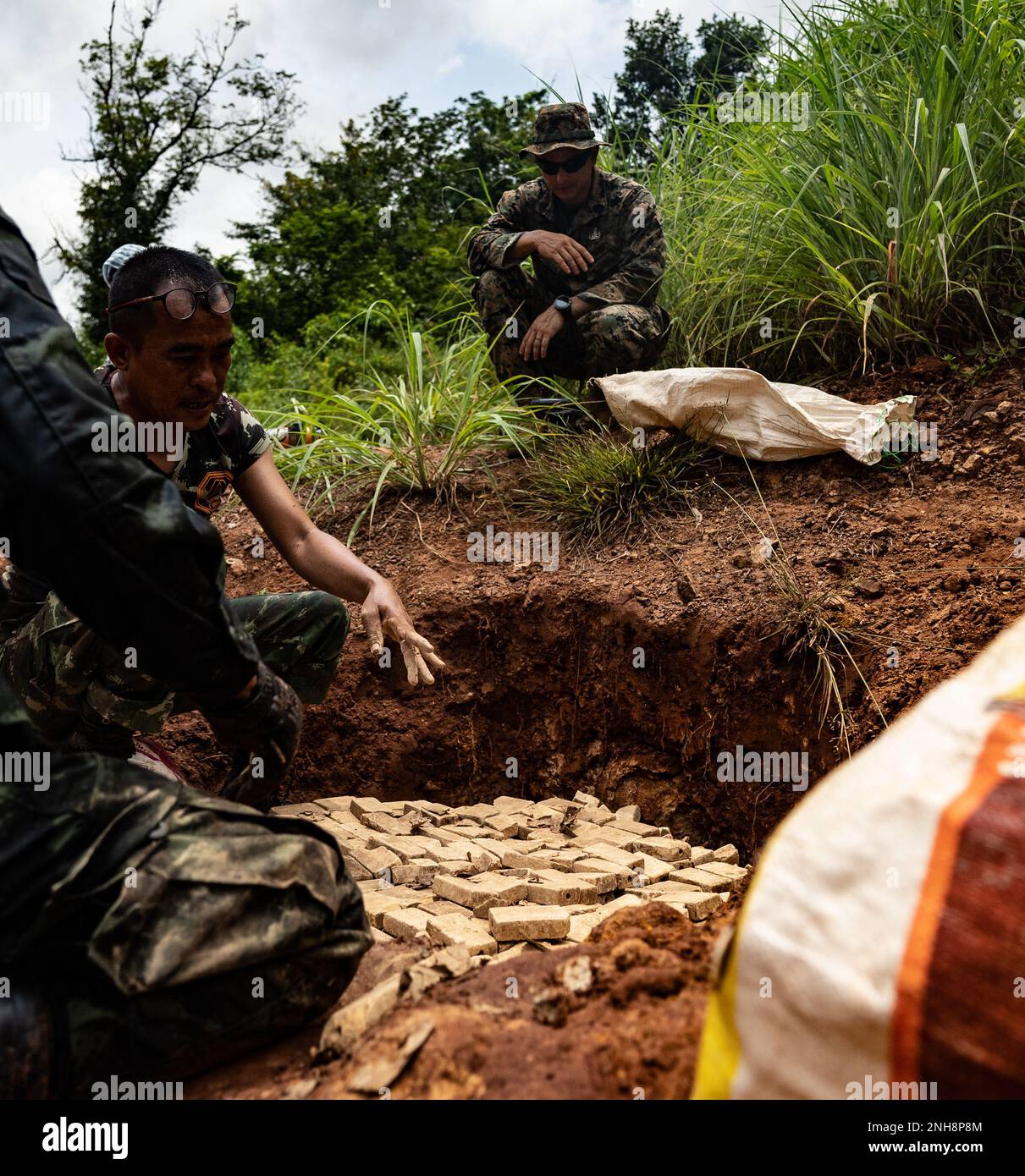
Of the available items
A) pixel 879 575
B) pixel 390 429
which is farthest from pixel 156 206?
pixel 879 575

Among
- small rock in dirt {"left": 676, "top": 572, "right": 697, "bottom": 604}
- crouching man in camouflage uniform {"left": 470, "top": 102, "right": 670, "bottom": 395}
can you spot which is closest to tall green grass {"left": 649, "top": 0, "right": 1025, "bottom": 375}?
crouching man in camouflage uniform {"left": 470, "top": 102, "right": 670, "bottom": 395}

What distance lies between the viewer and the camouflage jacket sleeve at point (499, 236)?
4488mm

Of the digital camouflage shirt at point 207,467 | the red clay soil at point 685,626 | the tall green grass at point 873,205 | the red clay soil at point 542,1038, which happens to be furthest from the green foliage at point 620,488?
the red clay soil at point 542,1038

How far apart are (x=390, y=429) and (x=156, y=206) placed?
9.43 meters

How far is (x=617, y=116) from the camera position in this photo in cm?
579

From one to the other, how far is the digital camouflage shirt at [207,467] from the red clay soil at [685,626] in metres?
0.91

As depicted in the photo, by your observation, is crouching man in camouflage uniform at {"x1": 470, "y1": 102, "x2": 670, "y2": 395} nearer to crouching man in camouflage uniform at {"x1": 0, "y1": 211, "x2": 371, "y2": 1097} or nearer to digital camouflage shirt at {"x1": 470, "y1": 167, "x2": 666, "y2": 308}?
digital camouflage shirt at {"x1": 470, "y1": 167, "x2": 666, "y2": 308}

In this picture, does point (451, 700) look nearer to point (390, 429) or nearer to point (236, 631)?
point (390, 429)

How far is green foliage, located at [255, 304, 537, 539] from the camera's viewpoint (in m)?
4.27

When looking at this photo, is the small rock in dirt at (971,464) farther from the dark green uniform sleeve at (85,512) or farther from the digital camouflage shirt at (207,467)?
the dark green uniform sleeve at (85,512)

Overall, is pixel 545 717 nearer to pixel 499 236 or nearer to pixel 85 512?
pixel 499 236

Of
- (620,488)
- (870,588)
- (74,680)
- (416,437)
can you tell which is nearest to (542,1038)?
(74,680)

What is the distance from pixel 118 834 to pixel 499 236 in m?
3.71

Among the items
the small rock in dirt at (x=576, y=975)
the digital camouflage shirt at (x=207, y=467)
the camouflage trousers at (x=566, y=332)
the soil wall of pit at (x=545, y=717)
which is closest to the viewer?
the small rock in dirt at (x=576, y=975)
